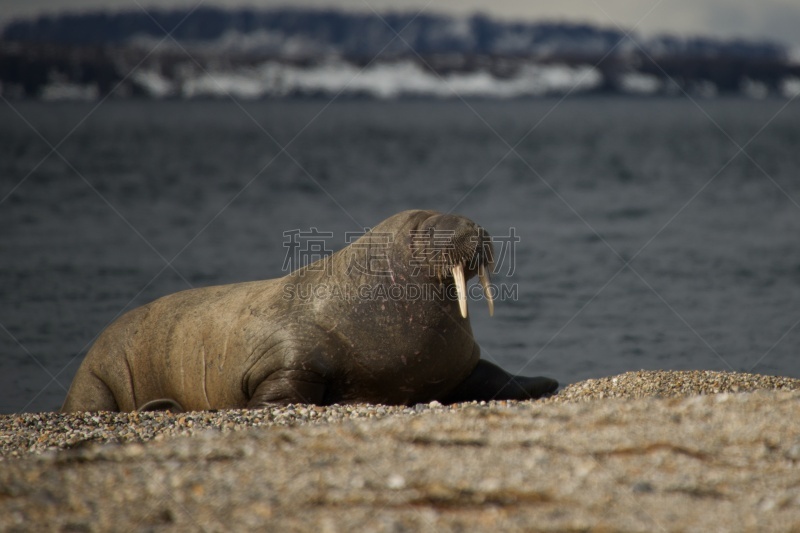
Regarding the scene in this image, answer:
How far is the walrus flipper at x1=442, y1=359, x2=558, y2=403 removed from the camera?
902 cm

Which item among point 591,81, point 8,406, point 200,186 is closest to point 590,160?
point 200,186

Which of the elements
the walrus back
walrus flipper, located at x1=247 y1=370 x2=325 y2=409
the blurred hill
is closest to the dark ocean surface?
the walrus back

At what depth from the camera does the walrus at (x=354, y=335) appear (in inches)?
335

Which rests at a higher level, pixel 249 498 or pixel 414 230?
pixel 414 230

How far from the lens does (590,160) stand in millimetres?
55969

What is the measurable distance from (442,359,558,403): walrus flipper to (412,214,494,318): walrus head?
0.81 metres

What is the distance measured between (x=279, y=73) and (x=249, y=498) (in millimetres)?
161200

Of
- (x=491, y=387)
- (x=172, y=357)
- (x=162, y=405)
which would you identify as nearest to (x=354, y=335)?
(x=491, y=387)

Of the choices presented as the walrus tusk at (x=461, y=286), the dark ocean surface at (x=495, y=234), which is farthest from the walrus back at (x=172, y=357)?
the walrus tusk at (x=461, y=286)

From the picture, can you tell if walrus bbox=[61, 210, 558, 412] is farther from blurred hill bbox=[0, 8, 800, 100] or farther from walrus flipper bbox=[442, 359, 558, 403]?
blurred hill bbox=[0, 8, 800, 100]

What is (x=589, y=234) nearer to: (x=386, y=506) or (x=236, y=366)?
(x=236, y=366)

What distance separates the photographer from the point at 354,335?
8.59 m

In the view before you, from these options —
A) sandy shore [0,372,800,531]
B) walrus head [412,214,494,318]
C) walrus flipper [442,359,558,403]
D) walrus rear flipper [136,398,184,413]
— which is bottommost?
walrus rear flipper [136,398,184,413]

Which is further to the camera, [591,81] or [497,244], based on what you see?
[591,81]
